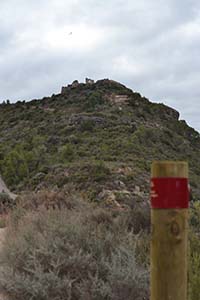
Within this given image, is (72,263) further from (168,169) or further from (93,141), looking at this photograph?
(93,141)

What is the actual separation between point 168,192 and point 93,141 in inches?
1504

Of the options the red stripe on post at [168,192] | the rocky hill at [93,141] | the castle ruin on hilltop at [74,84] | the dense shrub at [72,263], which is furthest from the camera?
the castle ruin on hilltop at [74,84]

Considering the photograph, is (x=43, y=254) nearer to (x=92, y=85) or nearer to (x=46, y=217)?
(x=46, y=217)

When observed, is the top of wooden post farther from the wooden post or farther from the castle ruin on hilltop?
the castle ruin on hilltop

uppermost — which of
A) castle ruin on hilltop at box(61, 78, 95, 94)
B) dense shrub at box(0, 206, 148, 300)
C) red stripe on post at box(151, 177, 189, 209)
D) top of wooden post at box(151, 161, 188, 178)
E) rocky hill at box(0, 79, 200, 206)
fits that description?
castle ruin on hilltop at box(61, 78, 95, 94)

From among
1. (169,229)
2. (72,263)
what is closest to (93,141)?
(72,263)

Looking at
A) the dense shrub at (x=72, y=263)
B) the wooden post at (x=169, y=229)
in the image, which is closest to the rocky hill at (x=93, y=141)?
the dense shrub at (x=72, y=263)

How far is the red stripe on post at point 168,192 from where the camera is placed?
2951mm

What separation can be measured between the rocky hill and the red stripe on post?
1915cm

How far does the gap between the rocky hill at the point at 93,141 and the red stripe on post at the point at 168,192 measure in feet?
62.8

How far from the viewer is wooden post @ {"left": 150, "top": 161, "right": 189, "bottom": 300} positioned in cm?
296

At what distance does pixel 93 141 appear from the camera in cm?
4112

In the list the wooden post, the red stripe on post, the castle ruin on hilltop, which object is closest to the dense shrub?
the wooden post

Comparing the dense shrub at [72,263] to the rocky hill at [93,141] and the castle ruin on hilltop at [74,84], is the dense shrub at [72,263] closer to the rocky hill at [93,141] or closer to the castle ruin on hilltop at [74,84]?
the rocky hill at [93,141]
